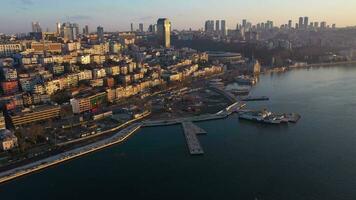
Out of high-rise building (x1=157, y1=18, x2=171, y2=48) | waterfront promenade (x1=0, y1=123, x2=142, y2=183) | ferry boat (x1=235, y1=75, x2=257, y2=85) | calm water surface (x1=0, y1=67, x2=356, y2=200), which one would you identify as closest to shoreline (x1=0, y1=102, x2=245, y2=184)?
waterfront promenade (x1=0, y1=123, x2=142, y2=183)

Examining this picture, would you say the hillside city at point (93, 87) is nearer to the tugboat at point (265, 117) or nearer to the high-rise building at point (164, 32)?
Answer: the tugboat at point (265, 117)

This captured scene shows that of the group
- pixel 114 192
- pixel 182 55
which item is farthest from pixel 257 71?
pixel 114 192

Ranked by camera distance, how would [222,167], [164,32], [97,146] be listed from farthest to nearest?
[164,32], [97,146], [222,167]

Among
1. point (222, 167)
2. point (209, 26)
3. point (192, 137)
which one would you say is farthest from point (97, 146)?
point (209, 26)

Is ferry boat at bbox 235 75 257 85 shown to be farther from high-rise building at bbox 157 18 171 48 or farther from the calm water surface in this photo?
high-rise building at bbox 157 18 171 48

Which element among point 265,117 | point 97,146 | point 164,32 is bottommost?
point 97,146

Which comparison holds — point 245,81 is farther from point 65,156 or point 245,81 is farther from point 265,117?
point 65,156
